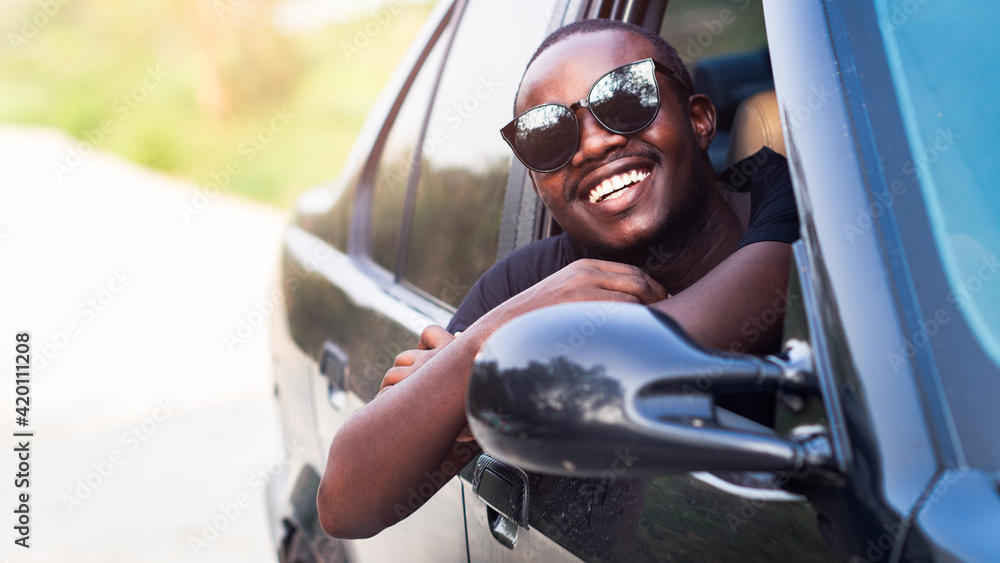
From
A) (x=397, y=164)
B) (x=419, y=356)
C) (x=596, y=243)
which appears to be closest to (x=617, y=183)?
(x=596, y=243)

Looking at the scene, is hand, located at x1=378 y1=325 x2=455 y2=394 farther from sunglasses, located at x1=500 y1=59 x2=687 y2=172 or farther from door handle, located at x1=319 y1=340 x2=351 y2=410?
door handle, located at x1=319 y1=340 x2=351 y2=410

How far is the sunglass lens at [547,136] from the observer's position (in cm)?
171

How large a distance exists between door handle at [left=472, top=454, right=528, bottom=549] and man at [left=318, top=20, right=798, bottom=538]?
0.05 metres

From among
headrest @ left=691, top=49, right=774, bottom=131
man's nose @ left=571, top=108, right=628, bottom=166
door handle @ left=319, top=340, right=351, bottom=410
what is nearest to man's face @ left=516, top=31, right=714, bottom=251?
man's nose @ left=571, top=108, right=628, bottom=166

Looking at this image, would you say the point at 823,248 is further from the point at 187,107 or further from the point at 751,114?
the point at 187,107

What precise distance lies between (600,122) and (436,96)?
1.07m

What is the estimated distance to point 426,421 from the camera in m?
1.45

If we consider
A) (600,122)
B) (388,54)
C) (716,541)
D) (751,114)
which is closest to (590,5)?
(600,122)

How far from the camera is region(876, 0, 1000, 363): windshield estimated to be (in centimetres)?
99

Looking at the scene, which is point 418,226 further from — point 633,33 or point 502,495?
point 502,495

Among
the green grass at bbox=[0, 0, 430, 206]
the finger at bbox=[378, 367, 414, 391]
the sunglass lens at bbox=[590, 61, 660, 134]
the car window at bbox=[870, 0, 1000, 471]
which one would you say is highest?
the car window at bbox=[870, 0, 1000, 471]

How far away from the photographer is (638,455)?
922 millimetres

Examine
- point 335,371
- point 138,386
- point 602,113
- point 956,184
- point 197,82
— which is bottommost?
point 197,82

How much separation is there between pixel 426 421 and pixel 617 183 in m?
0.57
